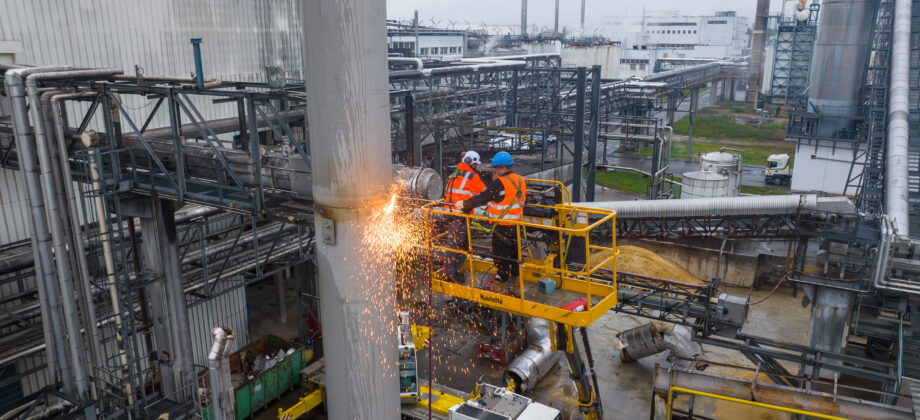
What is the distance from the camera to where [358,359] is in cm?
537

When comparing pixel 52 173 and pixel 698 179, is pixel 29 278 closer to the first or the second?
pixel 52 173

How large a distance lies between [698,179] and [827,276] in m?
11.4

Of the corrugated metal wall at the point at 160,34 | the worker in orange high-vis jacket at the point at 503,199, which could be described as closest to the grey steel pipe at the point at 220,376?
the worker in orange high-vis jacket at the point at 503,199

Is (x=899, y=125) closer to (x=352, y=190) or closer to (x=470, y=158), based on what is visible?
(x=470, y=158)

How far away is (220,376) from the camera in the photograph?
19.3 ft

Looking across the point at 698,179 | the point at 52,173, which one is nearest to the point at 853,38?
the point at 698,179

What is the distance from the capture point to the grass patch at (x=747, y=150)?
3928 cm

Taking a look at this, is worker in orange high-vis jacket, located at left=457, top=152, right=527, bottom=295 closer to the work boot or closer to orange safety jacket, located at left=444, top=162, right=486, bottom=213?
the work boot

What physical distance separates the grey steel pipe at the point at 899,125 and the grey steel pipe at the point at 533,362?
7553 mm

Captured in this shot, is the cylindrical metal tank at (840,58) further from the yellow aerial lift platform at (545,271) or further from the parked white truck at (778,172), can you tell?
the yellow aerial lift platform at (545,271)

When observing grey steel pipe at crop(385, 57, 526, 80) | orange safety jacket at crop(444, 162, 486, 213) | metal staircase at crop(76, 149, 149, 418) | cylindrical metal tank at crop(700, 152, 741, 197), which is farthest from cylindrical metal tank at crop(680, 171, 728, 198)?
metal staircase at crop(76, 149, 149, 418)

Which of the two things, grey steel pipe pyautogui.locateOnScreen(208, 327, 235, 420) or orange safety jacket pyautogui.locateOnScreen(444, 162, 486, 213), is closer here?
grey steel pipe pyautogui.locateOnScreen(208, 327, 235, 420)

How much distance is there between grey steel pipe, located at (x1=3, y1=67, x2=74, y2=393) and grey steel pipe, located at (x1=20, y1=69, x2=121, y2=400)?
0.14 m

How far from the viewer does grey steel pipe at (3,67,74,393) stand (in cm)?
788
